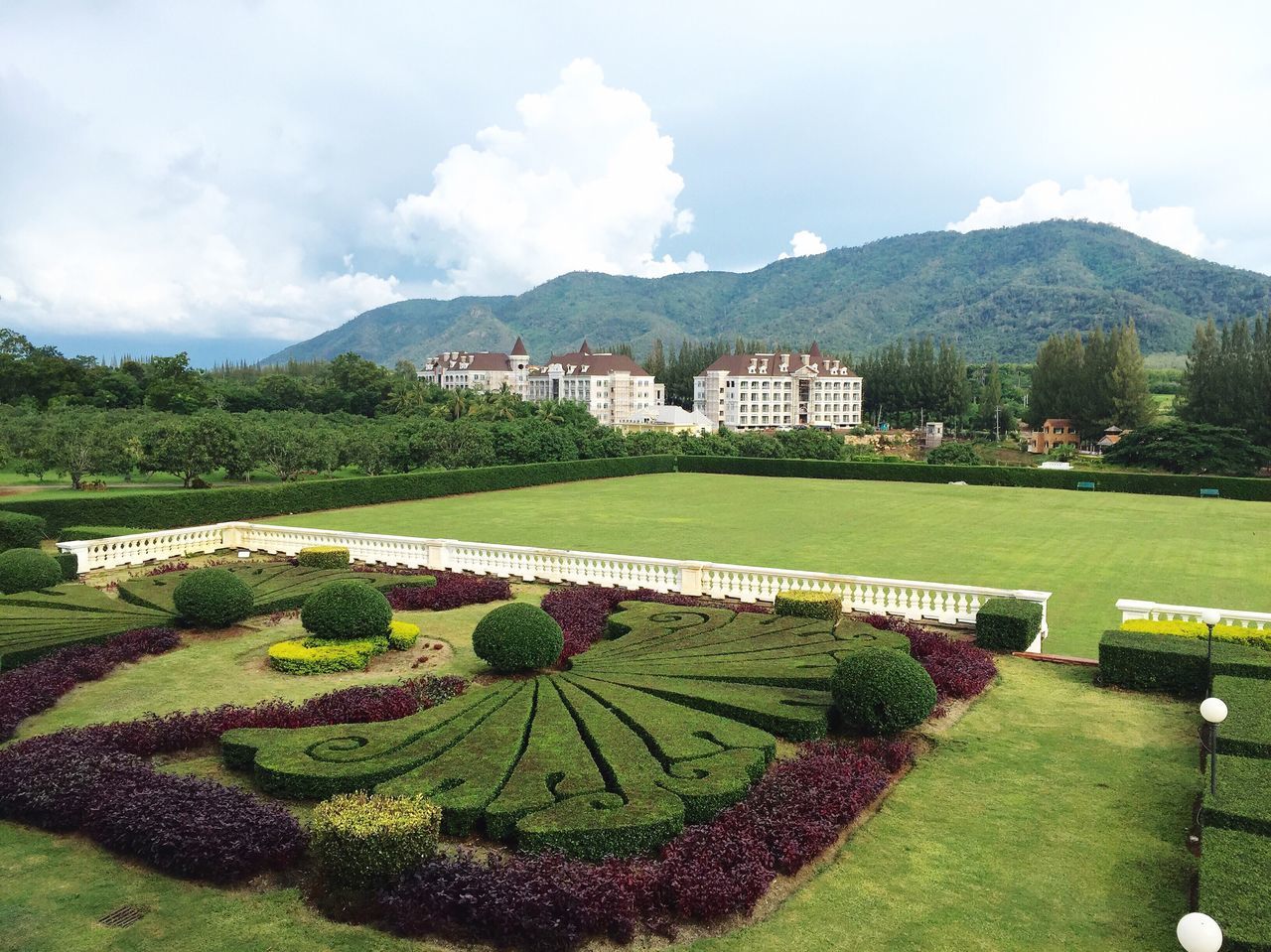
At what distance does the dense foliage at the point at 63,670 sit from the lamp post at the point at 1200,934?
12.3 meters

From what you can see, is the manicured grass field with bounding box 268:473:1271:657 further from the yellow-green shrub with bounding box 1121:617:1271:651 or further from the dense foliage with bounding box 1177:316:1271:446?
the dense foliage with bounding box 1177:316:1271:446

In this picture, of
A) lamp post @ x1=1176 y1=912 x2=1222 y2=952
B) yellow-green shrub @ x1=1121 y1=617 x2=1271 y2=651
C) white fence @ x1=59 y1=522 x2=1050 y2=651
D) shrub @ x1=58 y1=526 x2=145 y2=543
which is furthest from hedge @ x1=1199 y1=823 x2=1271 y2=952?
shrub @ x1=58 y1=526 x2=145 y2=543

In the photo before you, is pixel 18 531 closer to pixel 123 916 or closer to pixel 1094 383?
pixel 123 916

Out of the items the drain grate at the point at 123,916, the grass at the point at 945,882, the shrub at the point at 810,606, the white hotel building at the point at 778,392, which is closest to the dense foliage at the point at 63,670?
the grass at the point at 945,882

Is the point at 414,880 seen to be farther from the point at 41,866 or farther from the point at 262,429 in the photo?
the point at 262,429

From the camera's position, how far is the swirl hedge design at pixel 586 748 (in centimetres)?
806

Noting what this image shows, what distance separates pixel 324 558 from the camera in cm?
2172

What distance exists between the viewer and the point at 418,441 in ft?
171

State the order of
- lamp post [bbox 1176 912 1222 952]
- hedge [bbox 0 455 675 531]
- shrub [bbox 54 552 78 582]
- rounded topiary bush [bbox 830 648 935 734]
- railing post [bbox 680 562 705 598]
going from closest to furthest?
lamp post [bbox 1176 912 1222 952]
rounded topiary bush [bbox 830 648 935 734]
railing post [bbox 680 562 705 598]
shrub [bbox 54 552 78 582]
hedge [bbox 0 455 675 531]

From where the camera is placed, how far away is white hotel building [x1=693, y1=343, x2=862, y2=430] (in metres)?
139

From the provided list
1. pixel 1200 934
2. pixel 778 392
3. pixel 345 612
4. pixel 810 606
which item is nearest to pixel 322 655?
pixel 345 612

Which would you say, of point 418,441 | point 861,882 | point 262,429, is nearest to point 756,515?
point 418,441

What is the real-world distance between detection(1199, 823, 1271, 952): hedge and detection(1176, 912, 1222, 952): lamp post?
46.3 inches

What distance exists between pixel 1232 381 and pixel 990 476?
35994mm
